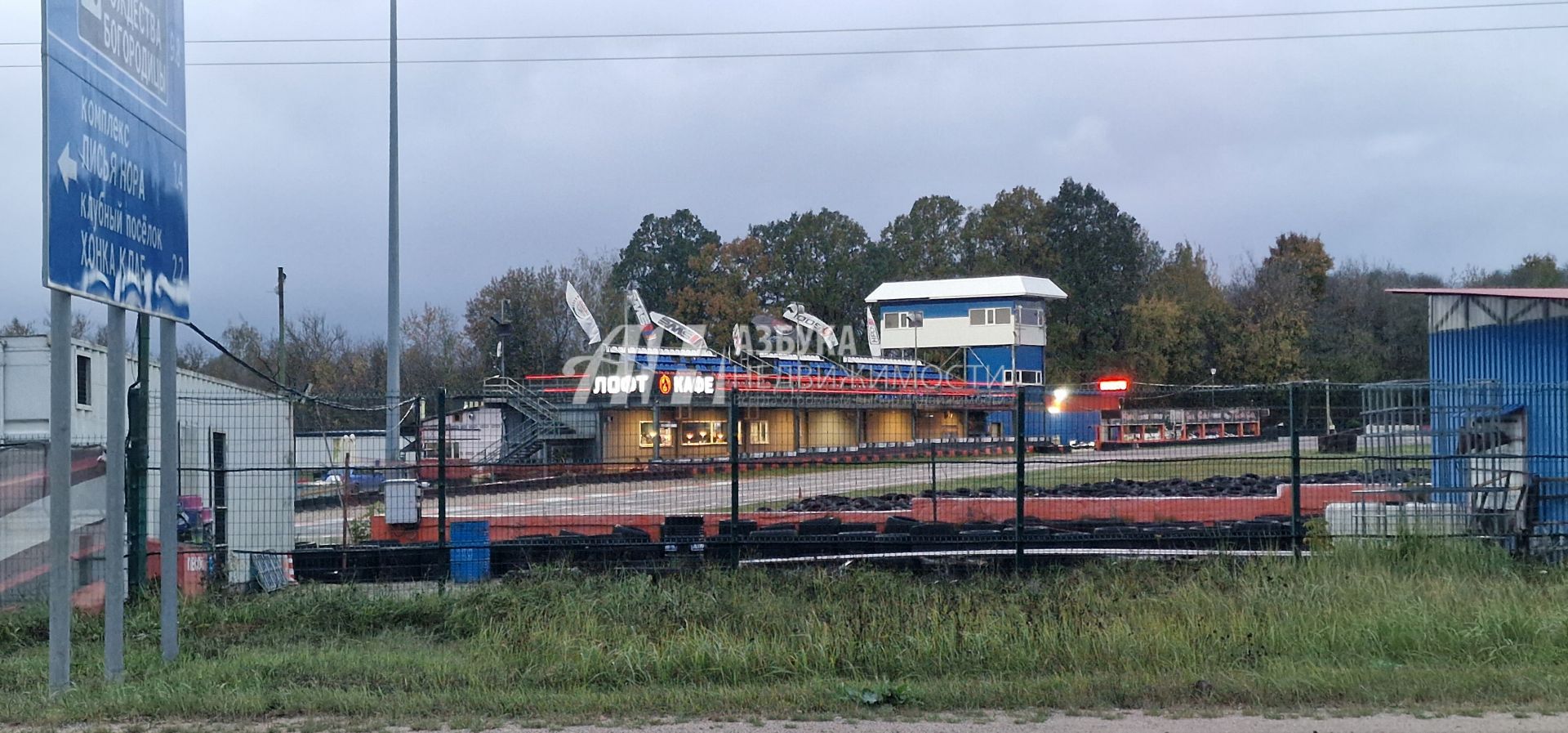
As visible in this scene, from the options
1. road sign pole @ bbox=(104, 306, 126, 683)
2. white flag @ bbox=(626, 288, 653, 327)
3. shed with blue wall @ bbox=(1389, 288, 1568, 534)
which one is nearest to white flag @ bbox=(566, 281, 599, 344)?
white flag @ bbox=(626, 288, 653, 327)

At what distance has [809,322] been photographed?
68812 mm

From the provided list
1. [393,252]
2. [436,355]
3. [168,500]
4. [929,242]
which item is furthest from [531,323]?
[168,500]

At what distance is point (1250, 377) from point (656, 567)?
197ft

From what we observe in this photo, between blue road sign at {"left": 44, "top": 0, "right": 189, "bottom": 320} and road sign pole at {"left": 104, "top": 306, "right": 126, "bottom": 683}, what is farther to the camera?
road sign pole at {"left": 104, "top": 306, "right": 126, "bottom": 683}

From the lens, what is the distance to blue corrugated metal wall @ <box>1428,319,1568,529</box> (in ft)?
48.1

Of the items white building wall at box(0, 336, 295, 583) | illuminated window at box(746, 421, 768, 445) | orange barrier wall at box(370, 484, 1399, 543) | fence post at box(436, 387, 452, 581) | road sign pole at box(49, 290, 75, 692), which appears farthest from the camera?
illuminated window at box(746, 421, 768, 445)

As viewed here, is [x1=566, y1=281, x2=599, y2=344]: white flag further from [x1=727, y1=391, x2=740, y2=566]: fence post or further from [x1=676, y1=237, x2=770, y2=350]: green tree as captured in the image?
[x1=727, y1=391, x2=740, y2=566]: fence post

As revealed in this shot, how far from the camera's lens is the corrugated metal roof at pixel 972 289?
63094mm

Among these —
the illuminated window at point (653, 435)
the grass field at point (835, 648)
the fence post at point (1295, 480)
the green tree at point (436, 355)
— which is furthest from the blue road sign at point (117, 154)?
the green tree at point (436, 355)

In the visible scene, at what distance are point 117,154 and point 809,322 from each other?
2378 inches

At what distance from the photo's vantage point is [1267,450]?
1948 cm

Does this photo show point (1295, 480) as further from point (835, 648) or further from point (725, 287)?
point (725, 287)

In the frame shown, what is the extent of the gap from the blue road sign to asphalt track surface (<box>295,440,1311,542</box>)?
17.7ft

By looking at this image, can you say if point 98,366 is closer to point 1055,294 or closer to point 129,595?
point 129,595
